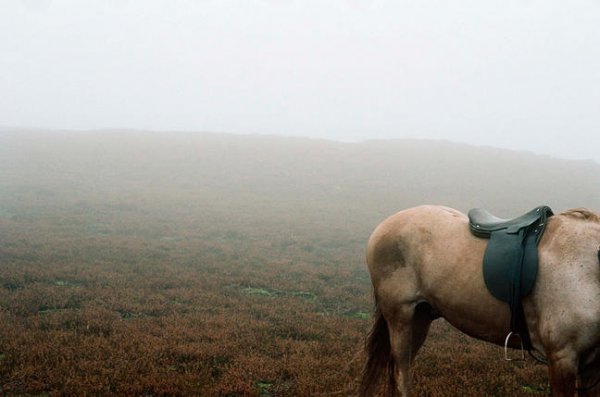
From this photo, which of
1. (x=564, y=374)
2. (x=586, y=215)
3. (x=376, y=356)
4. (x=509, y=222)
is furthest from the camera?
(x=376, y=356)

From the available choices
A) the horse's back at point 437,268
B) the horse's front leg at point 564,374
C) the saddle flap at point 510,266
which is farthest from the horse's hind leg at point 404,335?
the horse's front leg at point 564,374

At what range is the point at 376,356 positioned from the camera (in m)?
4.80

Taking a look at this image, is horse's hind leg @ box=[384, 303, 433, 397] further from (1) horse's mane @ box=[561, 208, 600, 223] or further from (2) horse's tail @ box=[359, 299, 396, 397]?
(1) horse's mane @ box=[561, 208, 600, 223]

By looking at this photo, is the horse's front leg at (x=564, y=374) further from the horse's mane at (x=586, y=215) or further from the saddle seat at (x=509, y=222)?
the horse's mane at (x=586, y=215)

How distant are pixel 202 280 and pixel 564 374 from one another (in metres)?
10.6

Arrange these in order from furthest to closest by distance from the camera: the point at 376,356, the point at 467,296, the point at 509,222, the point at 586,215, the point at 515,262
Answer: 1. the point at 376,356
2. the point at 509,222
3. the point at 467,296
4. the point at 586,215
5. the point at 515,262

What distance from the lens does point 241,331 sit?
323 inches

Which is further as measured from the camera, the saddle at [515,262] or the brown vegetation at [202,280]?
the brown vegetation at [202,280]

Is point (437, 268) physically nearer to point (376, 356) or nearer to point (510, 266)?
point (510, 266)

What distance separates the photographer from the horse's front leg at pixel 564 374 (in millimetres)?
3213

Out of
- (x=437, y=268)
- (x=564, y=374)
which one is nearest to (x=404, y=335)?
(x=437, y=268)

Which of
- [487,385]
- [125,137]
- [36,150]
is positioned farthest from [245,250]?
[125,137]

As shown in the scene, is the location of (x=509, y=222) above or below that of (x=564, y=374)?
above

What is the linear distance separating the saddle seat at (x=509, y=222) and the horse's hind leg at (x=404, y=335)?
3.06 ft
